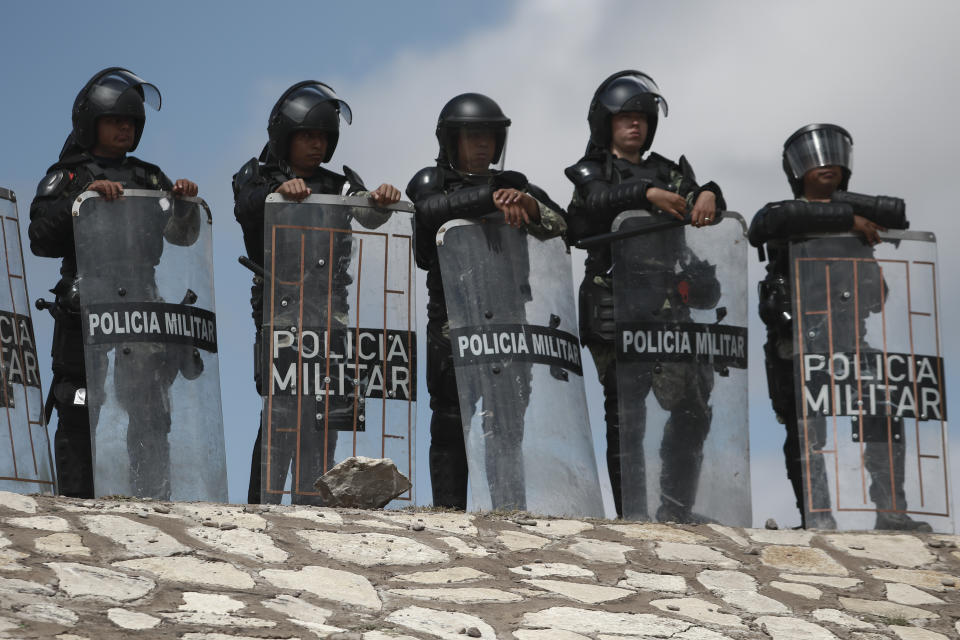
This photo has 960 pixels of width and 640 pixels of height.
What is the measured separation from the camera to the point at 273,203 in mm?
7895

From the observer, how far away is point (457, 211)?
26.4 feet

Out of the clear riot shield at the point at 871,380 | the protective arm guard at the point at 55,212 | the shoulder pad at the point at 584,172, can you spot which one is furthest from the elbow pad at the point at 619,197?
the protective arm guard at the point at 55,212

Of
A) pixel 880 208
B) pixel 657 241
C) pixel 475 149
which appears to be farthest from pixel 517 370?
pixel 880 208

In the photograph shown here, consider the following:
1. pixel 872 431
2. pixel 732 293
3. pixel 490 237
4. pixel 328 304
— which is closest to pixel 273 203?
pixel 328 304

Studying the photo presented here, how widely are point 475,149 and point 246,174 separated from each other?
125 cm

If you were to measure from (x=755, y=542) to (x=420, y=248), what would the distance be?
234 cm

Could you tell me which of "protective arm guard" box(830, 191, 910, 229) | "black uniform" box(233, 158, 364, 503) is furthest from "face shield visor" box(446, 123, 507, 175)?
"protective arm guard" box(830, 191, 910, 229)

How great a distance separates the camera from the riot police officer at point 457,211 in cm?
799

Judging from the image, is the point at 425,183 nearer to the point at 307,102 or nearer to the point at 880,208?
the point at 307,102

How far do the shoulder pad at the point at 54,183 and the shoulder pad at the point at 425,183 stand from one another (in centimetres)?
177

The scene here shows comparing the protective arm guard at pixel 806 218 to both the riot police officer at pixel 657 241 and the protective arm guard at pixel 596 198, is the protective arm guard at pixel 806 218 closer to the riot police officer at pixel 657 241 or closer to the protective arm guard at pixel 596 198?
the riot police officer at pixel 657 241

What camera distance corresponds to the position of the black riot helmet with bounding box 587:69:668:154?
28.1ft

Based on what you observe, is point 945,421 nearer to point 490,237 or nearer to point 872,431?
point 872,431

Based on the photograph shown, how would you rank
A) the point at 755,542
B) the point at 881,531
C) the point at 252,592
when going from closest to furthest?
the point at 252,592
the point at 755,542
the point at 881,531
